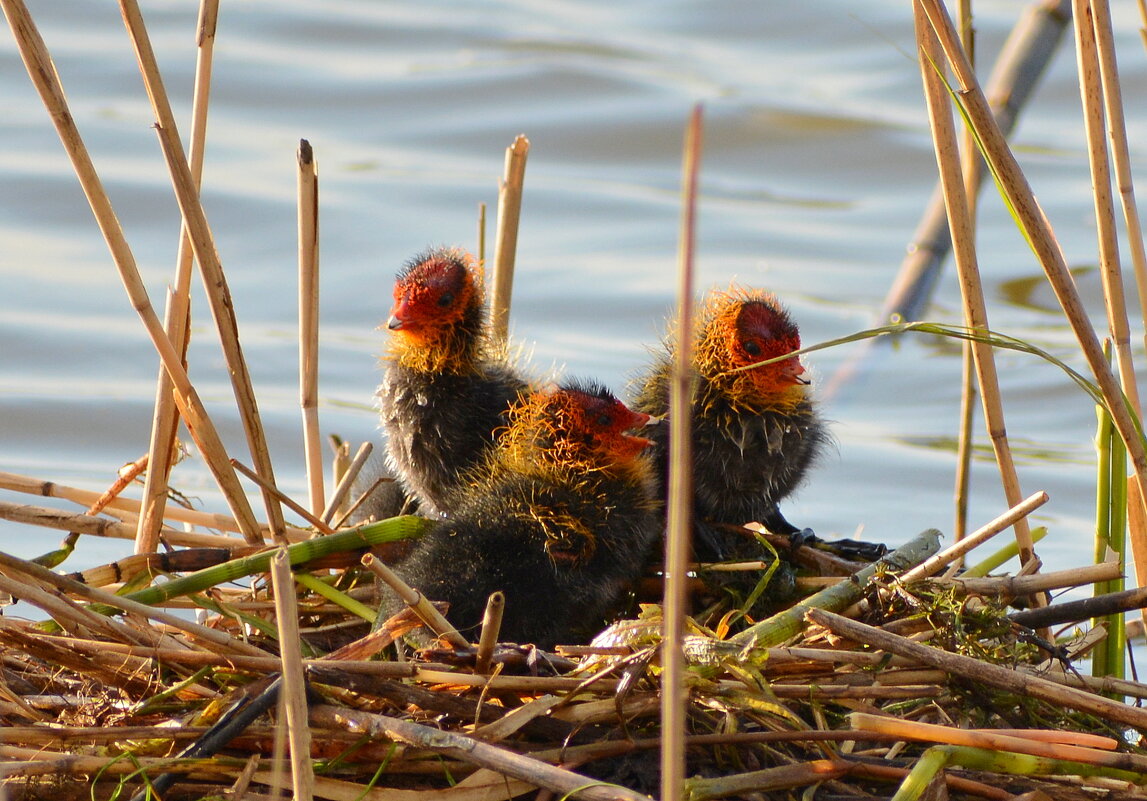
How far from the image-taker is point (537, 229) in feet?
23.6

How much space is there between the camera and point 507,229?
375 centimetres

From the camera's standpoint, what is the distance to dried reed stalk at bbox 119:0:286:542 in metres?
2.62

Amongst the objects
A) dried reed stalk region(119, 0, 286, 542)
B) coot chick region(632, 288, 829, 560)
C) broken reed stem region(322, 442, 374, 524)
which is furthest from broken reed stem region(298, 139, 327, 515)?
coot chick region(632, 288, 829, 560)

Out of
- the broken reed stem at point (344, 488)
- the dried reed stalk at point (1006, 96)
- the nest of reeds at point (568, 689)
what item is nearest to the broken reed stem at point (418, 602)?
the nest of reeds at point (568, 689)

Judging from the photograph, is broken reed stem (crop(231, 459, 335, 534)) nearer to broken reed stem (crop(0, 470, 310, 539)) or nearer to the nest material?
broken reed stem (crop(0, 470, 310, 539))

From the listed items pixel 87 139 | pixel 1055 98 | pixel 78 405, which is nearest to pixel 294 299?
pixel 78 405

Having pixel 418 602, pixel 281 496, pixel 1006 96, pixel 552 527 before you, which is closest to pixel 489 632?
pixel 418 602

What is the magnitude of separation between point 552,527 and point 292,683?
1.02 metres

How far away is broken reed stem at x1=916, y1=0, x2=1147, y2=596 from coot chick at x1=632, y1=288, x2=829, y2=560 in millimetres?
852

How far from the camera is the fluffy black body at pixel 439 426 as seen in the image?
3.21m

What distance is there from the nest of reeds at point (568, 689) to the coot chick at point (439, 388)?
20.7 inches

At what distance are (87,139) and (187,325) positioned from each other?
4.86 meters

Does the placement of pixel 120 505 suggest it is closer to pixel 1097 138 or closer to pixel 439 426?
pixel 439 426

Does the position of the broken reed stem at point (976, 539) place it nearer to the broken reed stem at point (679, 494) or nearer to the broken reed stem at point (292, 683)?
the broken reed stem at point (679, 494)
